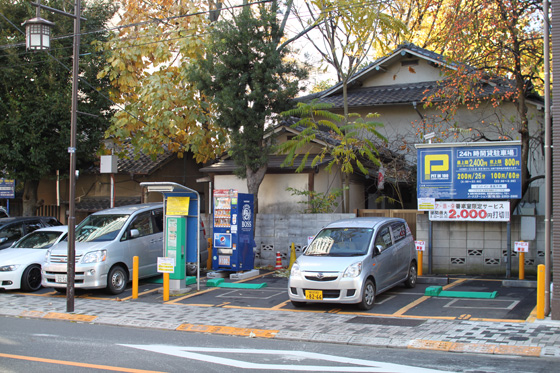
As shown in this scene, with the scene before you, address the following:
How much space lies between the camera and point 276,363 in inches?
292

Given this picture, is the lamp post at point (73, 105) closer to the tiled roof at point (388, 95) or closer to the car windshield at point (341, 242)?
the car windshield at point (341, 242)

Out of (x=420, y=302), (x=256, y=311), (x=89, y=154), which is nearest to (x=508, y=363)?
(x=420, y=302)

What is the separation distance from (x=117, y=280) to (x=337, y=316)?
6062 millimetres

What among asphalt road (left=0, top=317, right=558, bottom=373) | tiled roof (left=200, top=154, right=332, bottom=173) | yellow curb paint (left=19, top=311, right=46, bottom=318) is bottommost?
yellow curb paint (left=19, top=311, right=46, bottom=318)

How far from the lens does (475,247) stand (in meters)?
14.7

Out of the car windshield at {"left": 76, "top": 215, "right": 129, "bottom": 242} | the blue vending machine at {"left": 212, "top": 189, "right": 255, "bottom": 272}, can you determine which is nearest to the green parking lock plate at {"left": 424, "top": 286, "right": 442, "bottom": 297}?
the blue vending machine at {"left": 212, "top": 189, "right": 255, "bottom": 272}

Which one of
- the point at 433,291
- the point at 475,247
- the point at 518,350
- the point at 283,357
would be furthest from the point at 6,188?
the point at 518,350

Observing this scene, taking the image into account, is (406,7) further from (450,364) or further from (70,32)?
(450,364)

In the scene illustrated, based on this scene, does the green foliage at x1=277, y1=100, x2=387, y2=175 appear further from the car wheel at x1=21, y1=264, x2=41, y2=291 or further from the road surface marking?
the road surface marking

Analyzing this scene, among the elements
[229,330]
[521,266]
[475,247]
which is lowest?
[229,330]

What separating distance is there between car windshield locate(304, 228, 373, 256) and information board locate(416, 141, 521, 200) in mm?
3590

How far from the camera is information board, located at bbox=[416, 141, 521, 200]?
1384 cm

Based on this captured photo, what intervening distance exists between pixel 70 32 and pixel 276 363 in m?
17.2

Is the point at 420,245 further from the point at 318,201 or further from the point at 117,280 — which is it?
the point at 117,280
